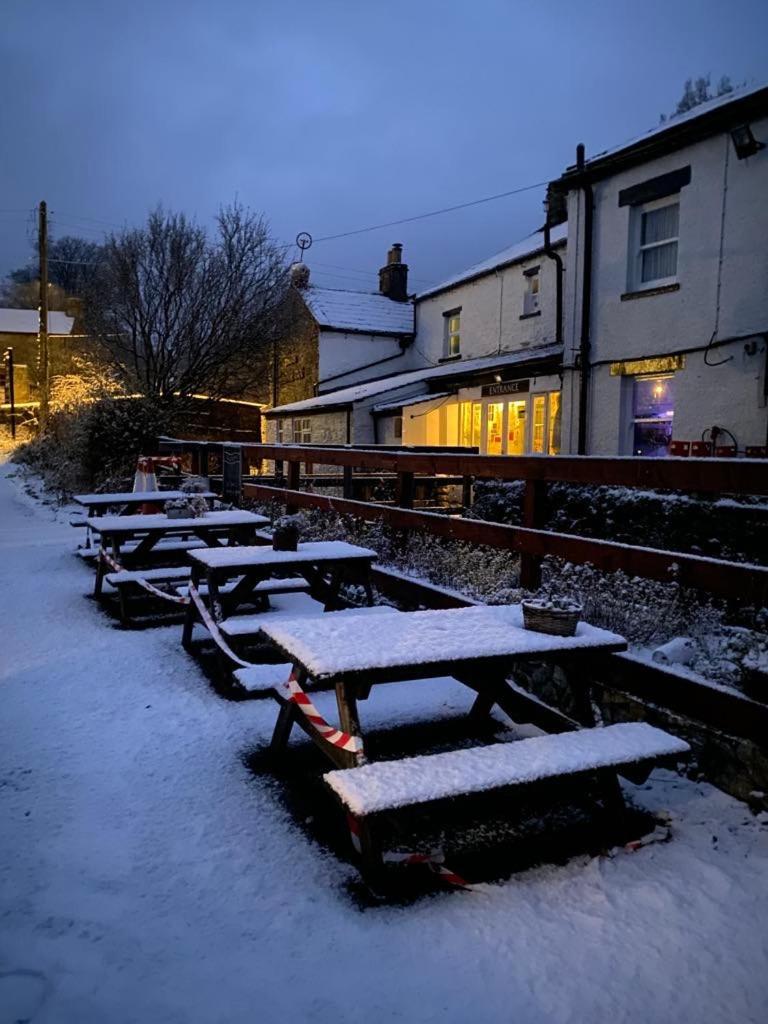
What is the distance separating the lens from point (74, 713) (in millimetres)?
4012

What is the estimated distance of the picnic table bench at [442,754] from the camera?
8.16ft

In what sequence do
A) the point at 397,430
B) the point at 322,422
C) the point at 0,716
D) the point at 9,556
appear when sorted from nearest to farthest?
1. the point at 0,716
2. the point at 9,556
3. the point at 397,430
4. the point at 322,422

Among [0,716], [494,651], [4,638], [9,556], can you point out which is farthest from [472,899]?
[9,556]

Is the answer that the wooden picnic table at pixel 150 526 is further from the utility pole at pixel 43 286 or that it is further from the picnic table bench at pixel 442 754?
the utility pole at pixel 43 286

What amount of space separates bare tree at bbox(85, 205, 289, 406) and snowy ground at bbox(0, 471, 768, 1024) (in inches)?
684

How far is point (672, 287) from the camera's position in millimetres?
12234

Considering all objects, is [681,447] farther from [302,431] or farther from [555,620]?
[302,431]

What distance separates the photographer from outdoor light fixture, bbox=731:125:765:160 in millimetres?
10617

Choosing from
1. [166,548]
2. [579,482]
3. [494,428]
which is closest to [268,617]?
[166,548]

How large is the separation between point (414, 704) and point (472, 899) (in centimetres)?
185

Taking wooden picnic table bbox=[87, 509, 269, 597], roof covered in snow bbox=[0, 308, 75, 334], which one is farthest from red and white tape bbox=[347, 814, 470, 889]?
roof covered in snow bbox=[0, 308, 75, 334]

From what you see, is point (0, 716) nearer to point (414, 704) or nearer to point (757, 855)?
point (414, 704)

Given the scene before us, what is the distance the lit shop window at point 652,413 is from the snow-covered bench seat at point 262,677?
34.4 ft

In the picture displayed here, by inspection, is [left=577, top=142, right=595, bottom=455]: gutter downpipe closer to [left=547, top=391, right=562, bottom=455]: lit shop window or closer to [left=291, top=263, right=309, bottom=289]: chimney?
[left=547, top=391, right=562, bottom=455]: lit shop window
